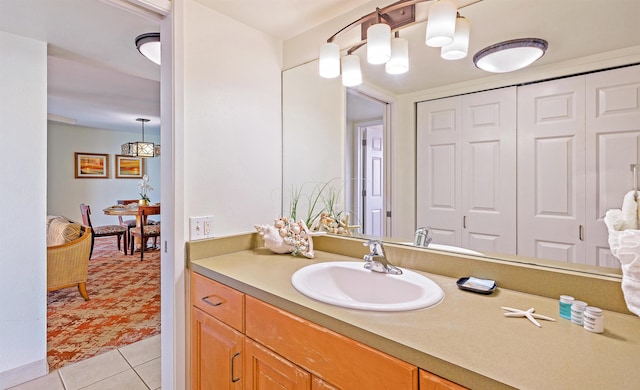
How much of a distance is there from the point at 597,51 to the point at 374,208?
1.02m

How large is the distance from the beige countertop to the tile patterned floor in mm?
1397

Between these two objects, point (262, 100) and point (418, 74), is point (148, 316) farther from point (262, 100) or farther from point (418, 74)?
point (418, 74)

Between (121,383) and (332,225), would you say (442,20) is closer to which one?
(332,225)

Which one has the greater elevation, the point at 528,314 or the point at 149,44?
the point at 149,44

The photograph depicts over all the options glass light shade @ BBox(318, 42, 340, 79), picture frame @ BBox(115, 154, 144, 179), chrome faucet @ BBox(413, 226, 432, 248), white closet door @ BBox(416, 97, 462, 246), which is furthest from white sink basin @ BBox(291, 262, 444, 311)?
picture frame @ BBox(115, 154, 144, 179)

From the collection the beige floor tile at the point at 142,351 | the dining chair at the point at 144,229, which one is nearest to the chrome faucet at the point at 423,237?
the beige floor tile at the point at 142,351

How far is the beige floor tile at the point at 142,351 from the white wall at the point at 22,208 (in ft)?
1.47

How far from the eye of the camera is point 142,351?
2.22 m

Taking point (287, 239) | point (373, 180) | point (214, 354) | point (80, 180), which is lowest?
point (214, 354)

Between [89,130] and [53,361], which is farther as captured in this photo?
[89,130]

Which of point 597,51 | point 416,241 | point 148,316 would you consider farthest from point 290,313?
point 148,316

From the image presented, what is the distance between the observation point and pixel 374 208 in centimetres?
163

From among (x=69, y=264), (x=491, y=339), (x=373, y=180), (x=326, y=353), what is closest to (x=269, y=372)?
(x=326, y=353)

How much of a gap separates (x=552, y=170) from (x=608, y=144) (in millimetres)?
158
